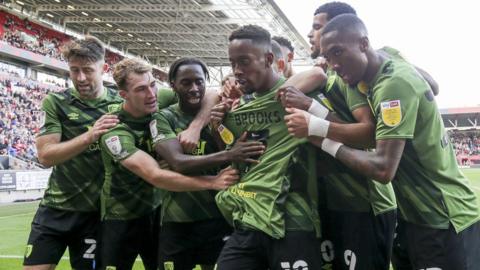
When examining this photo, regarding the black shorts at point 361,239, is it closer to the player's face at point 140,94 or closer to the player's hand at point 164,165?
the player's hand at point 164,165

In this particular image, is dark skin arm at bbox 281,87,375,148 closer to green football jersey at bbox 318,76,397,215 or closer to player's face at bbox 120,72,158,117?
green football jersey at bbox 318,76,397,215

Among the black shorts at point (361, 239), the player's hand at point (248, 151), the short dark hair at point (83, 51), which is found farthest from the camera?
the short dark hair at point (83, 51)

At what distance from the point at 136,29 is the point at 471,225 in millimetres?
38162

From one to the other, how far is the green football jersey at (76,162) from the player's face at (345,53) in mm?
2168

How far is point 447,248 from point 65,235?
2.95 metres

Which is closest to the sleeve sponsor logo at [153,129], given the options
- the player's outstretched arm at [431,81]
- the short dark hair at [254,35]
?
the short dark hair at [254,35]

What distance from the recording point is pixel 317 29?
11.4 feet

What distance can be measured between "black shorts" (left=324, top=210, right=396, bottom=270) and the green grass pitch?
4.09m

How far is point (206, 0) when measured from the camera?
29844 mm

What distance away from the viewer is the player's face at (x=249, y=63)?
9.52 ft

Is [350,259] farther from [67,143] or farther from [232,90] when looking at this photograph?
[67,143]

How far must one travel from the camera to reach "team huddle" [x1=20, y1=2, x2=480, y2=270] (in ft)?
8.71

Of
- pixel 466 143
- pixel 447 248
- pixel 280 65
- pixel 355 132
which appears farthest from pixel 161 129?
pixel 466 143

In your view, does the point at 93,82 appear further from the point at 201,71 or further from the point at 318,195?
the point at 318,195
